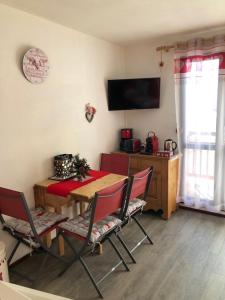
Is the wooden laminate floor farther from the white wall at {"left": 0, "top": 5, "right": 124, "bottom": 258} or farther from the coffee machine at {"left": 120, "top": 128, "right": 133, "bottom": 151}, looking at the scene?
the coffee machine at {"left": 120, "top": 128, "right": 133, "bottom": 151}

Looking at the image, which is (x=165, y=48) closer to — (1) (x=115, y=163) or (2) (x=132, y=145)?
(2) (x=132, y=145)

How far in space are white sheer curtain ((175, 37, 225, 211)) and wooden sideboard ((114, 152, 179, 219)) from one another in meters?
0.18

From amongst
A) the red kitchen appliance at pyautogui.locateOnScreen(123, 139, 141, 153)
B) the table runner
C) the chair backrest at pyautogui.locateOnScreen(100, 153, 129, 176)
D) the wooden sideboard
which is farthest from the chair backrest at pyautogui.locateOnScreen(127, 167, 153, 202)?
the red kitchen appliance at pyautogui.locateOnScreen(123, 139, 141, 153)

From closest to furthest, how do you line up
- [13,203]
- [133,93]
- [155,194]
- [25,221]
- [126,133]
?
[13,203], [25,221], [155,194], [133,93], [126,133]

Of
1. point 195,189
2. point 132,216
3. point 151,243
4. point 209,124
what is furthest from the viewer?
point 195,189

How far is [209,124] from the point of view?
327cm

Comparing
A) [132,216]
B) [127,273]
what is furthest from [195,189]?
[127,273]

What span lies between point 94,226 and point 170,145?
175cm

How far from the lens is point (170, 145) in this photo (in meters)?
3.50

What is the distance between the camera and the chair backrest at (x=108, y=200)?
1934mm

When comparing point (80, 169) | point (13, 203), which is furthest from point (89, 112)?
point (13, 203)

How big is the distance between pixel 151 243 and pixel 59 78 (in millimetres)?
2057

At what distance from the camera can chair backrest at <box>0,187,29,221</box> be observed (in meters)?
1.88

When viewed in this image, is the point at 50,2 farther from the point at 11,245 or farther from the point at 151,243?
the point at 151,243
